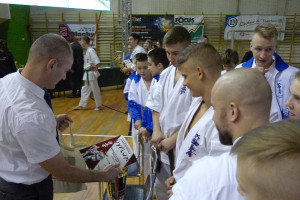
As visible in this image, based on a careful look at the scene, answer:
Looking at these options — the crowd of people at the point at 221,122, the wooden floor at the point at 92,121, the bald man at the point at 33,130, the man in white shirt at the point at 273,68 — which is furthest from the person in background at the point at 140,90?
the bald man at the point at 33,130

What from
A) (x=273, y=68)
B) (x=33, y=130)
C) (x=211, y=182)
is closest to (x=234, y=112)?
(x=211, y=182)

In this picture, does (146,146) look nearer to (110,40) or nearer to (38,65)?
(38,65)

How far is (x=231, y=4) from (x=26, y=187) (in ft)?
39.1

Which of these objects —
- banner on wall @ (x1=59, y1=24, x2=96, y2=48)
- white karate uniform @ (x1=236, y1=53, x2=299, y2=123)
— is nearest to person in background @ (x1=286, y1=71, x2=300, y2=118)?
white karate uniform @ (x1=236, y1=53, x2=299, y2=123)

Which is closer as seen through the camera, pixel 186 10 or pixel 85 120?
pixel 85 120

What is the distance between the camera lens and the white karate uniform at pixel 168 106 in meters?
1.93

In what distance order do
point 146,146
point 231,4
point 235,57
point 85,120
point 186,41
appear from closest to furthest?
point 186,41, point 146,146, point 235,57, point 85,120, point 231,4

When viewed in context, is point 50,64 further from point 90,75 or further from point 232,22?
point 232,22

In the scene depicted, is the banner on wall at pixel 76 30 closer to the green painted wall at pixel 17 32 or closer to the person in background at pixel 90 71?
the green painted wall at pixel 17 32

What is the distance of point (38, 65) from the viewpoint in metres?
1.31

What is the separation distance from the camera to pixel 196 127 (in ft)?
4.53

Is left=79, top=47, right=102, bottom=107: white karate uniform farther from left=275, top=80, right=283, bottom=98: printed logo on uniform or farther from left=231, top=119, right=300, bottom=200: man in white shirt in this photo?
left=231, top=119, right=300, bottom=200: man in white shirt

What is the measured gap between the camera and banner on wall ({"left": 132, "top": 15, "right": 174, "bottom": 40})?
11399 millimetres

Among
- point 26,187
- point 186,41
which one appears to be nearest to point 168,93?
point 186,41
